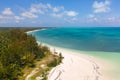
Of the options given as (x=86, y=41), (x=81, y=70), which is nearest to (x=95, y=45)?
(x=86, y=41)

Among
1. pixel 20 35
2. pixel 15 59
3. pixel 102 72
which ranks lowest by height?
pixel 102 72

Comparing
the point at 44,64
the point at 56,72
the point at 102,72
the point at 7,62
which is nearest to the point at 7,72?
the point at 7,62

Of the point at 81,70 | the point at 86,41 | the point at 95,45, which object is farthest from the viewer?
the point at 86,41

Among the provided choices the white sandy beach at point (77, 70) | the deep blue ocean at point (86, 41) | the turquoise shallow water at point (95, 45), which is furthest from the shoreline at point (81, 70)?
the deep blue ocean at point (86, 41)

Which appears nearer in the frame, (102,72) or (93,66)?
(102,72)

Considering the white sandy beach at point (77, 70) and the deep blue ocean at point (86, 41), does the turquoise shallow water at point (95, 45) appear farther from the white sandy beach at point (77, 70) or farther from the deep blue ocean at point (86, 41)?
the white sandy beach at point (77, 70)

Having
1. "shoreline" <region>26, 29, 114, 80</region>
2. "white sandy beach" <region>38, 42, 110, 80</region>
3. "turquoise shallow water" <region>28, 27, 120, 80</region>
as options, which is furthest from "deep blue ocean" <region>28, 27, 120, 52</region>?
"white sandy beach" <region>38, 42, 110, 80</region>

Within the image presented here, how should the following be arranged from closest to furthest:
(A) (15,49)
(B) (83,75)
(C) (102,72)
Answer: (B) (83,75) → (C) (102,72) → (A) (15,49)

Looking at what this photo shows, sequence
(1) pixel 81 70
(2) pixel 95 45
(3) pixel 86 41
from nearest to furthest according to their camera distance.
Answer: (1) pixel 81 70 < (2) pixel 95 45 < (3) pixel 86 41

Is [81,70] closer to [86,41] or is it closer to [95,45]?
[95,45]

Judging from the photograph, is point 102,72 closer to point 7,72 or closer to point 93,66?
point 93,66

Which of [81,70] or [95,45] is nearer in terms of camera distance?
[81,70]
